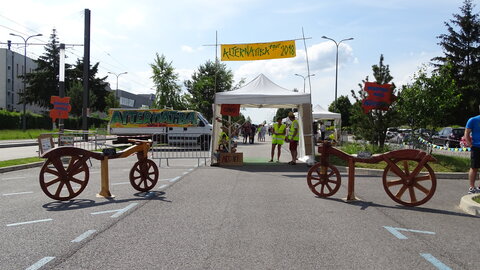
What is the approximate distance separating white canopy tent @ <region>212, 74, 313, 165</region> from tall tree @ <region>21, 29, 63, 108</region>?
63.4 metres

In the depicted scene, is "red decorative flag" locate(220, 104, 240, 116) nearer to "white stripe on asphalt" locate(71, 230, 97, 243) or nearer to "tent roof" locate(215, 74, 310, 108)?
"tent roof" locate(215, 74, 310, 108)

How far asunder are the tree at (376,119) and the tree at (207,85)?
97.0ft

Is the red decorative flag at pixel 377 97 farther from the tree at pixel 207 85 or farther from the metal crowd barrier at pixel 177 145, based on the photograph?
the tree at pixel 207 85

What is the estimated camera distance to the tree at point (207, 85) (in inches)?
2025

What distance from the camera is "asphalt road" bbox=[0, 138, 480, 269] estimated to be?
14.5ft

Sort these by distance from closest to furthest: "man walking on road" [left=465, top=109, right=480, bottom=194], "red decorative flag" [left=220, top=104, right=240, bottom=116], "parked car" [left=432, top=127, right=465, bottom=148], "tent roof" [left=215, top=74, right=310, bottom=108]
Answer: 1. "man walking on road" [left=465, top=109, right=480, bottom=194]
2. "tent roof" [left=215, top=74, right=310, bottom=108]
3. "red decorative flag" [left=220, top=104, right=240, bottom=116]
4. "parked car" [left=432, top=127, right=465, bottom=148]

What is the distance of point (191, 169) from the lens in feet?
44.9

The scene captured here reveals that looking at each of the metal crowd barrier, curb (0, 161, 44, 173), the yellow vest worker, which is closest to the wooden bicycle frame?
the yellow vest worker

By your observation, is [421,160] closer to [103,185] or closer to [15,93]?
[103,185]

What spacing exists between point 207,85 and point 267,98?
3873 centimetres

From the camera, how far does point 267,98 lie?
1495 cm

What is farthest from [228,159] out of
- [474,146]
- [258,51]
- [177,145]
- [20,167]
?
[474,146]

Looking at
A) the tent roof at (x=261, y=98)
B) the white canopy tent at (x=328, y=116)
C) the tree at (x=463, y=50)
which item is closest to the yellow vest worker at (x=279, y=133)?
the tent roof at (x=261, y=98)

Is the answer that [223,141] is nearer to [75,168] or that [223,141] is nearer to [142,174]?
[142,174]
